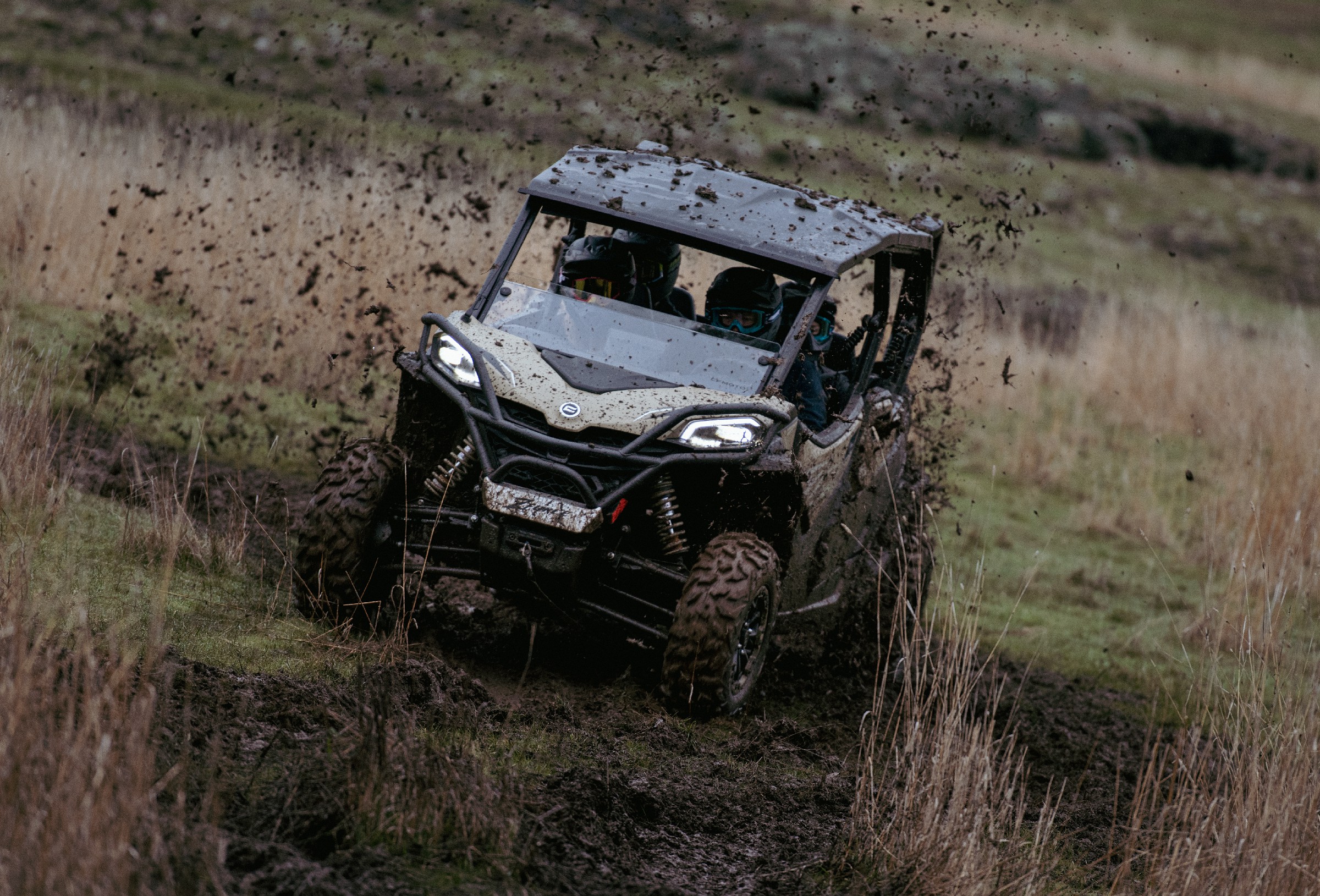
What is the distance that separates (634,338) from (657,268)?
91cm

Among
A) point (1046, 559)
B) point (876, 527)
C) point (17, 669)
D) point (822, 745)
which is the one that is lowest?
point (1046, 559)

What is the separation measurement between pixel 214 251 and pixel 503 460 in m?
7.44

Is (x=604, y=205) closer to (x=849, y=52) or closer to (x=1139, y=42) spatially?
(x=849, y=52)

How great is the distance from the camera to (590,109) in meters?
28.2

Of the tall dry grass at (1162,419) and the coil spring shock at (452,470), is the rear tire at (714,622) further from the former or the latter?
the tall dry grass at (1162,419)

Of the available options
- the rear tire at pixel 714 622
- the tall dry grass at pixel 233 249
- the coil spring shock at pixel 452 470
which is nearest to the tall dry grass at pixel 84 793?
the coil spring shock at pixel 452 470

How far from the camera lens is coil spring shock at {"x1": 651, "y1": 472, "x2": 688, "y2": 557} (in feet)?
20.6

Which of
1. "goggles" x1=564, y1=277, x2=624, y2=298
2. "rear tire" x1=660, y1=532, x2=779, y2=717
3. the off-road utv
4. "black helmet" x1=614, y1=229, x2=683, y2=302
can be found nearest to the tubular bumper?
the off-road utv

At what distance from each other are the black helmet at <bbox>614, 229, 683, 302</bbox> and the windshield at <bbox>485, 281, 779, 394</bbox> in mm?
567

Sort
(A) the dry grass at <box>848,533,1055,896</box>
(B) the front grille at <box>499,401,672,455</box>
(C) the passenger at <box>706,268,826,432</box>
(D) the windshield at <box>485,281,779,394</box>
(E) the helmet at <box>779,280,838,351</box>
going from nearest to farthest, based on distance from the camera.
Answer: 1. (A) the dry grass at <box>848,533,1055,896</box>
2. (B) the front grille at <box>499,401,672,455</box>
3. (D) the windshield at <box>485,281,779,394</box>
4. (C) the passenger at <box>706,268,826,432</box>
5. (E) the helmet at <box>779,280,838,351</box>

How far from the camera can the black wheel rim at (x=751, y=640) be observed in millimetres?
6457

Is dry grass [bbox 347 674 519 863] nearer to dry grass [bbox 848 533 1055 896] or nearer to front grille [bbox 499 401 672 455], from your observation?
dry grass [bbox 848 533 1055 896]

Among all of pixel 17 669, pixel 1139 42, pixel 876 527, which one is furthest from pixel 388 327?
pixel 1139 42

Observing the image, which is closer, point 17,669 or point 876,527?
point 17,669
